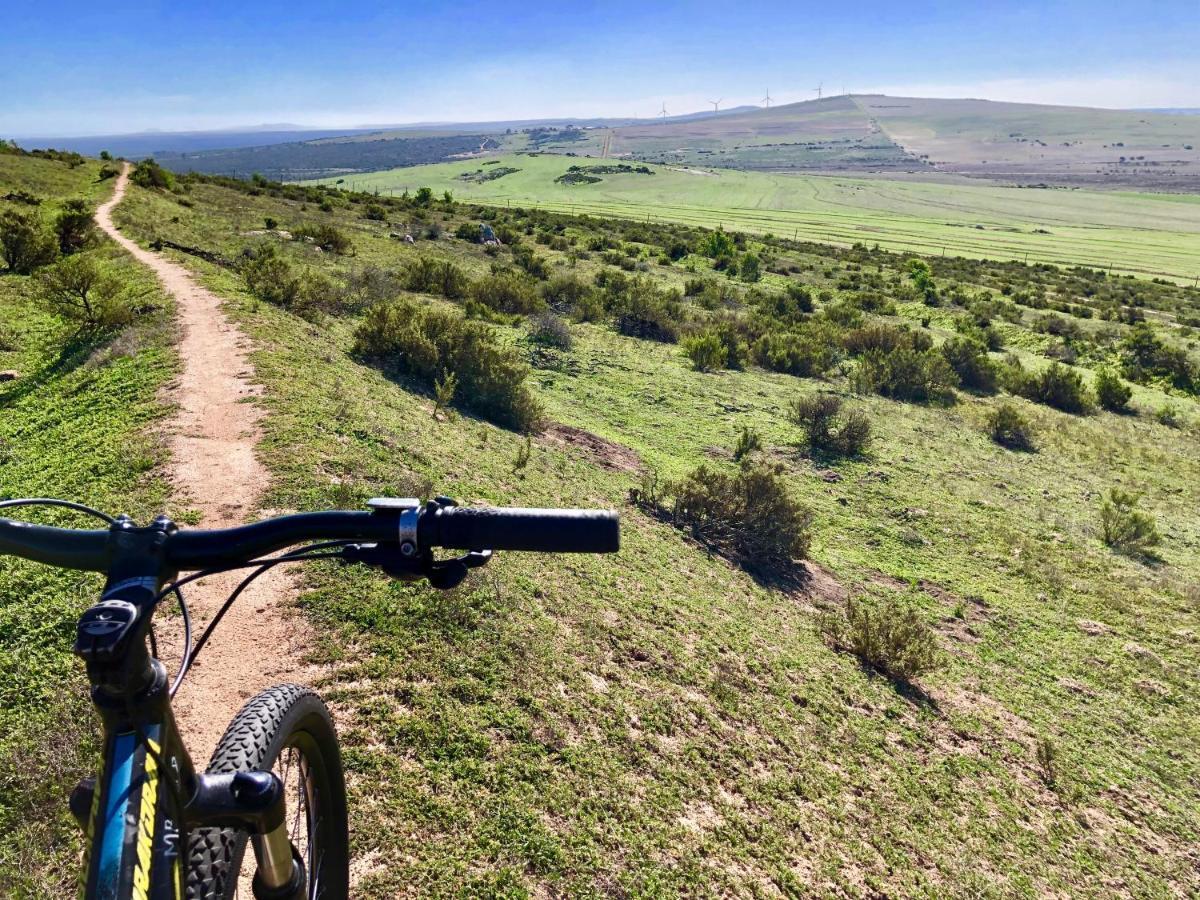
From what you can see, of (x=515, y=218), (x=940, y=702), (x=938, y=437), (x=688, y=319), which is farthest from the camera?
(x=515, y=218)

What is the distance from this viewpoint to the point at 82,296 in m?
12.2

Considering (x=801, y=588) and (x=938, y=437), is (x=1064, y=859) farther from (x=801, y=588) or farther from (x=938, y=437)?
(x=938, y=437)

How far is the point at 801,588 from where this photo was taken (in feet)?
30.0

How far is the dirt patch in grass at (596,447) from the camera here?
11.8 m

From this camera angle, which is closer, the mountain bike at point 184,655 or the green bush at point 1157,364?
the mountain bike at point 184,655

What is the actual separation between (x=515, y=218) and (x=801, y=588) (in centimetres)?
4145

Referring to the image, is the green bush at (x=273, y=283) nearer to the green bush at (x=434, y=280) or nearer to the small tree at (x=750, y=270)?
the green bush at (x=434, y=280)

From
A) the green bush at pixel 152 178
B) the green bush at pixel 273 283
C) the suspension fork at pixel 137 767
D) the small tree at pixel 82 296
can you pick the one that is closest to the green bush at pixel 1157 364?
the green bush at pixel 273 283

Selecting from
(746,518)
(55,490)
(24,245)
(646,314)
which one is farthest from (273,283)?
(746,518)

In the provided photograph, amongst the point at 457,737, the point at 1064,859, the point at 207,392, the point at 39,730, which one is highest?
the point at 207,392

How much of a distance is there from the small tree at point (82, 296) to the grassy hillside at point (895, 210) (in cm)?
6209

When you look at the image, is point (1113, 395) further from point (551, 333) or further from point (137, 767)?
point (137, 767)

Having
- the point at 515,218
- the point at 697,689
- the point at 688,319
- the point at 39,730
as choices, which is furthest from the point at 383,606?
the point at 515,218

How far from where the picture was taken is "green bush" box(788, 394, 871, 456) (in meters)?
14.5
